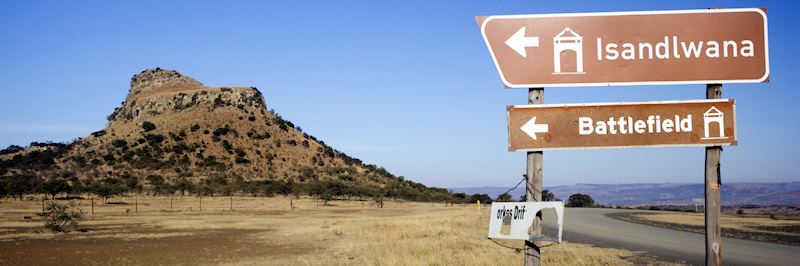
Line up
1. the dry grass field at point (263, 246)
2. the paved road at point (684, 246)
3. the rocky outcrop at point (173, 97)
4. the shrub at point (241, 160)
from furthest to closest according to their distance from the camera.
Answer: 1. the rocky outcrop at point (173, 97)
2. the shrub at point (241, 160)
3. the paved road at point (684, 246)
4. the dry grass field at point (263, 246)

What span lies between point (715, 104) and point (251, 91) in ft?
355

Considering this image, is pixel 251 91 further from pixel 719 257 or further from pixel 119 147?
pixel 719 257

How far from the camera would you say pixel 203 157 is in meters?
85.5

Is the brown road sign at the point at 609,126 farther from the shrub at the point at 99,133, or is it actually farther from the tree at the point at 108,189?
the shrub at the point at 99,133

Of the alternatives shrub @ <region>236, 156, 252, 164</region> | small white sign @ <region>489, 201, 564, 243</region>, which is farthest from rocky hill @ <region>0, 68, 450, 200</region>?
small white sign @ <region>489, 201, 564, 243</region>

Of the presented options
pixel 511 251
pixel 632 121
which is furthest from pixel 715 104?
pixel 511 251

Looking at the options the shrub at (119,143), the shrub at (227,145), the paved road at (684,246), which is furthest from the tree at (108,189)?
the paved road at (684,246)

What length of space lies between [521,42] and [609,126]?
119 centimetres

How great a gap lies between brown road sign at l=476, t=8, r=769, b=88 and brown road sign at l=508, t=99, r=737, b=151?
0.81ft

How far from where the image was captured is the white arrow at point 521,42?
621 cm

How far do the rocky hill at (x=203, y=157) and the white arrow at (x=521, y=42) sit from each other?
62047 mm

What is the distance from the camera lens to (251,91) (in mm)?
110062

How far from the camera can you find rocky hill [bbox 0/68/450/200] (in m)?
73.1

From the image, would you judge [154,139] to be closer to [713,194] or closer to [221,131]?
[221,131]
